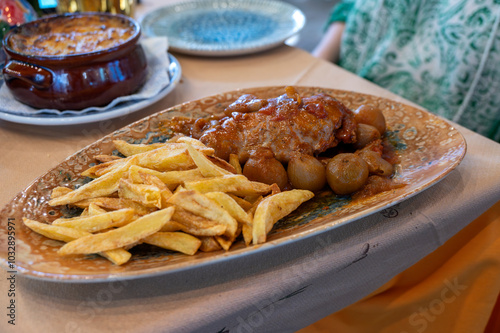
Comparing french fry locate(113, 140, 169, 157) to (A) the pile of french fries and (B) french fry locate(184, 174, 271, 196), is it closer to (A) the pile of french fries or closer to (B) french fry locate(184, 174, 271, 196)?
(A) the pile of french fries

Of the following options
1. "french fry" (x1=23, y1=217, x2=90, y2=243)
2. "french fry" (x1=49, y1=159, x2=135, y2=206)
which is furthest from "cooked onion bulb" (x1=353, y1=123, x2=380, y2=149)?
"french fry" (x1=23, y1=217, x2=90, y2=243)

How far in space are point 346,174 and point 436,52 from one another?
148 centimetres

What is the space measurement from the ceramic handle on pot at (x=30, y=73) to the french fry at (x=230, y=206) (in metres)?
0.95

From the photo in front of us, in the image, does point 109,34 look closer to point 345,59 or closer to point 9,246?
point 9,246

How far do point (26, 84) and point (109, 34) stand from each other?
0.40 meters

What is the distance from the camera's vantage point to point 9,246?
37.3 inches

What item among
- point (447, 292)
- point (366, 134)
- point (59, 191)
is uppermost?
point (366, 134)

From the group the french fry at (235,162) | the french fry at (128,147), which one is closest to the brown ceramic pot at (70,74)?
the french fry at (128,147)

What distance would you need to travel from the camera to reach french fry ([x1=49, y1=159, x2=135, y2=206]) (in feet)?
3.60

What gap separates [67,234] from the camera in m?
0.96

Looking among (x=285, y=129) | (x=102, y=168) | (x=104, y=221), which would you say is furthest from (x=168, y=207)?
(x=285, y=129)

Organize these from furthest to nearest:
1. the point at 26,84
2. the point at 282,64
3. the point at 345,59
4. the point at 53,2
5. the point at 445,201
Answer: the point at 345,59
the point at 53,2
the point at 282,64
the point at 26,84
the point at 445,201

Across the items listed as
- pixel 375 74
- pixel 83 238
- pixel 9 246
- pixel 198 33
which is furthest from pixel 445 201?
pixel 198 33

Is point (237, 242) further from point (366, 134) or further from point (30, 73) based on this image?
point (30, 73)
